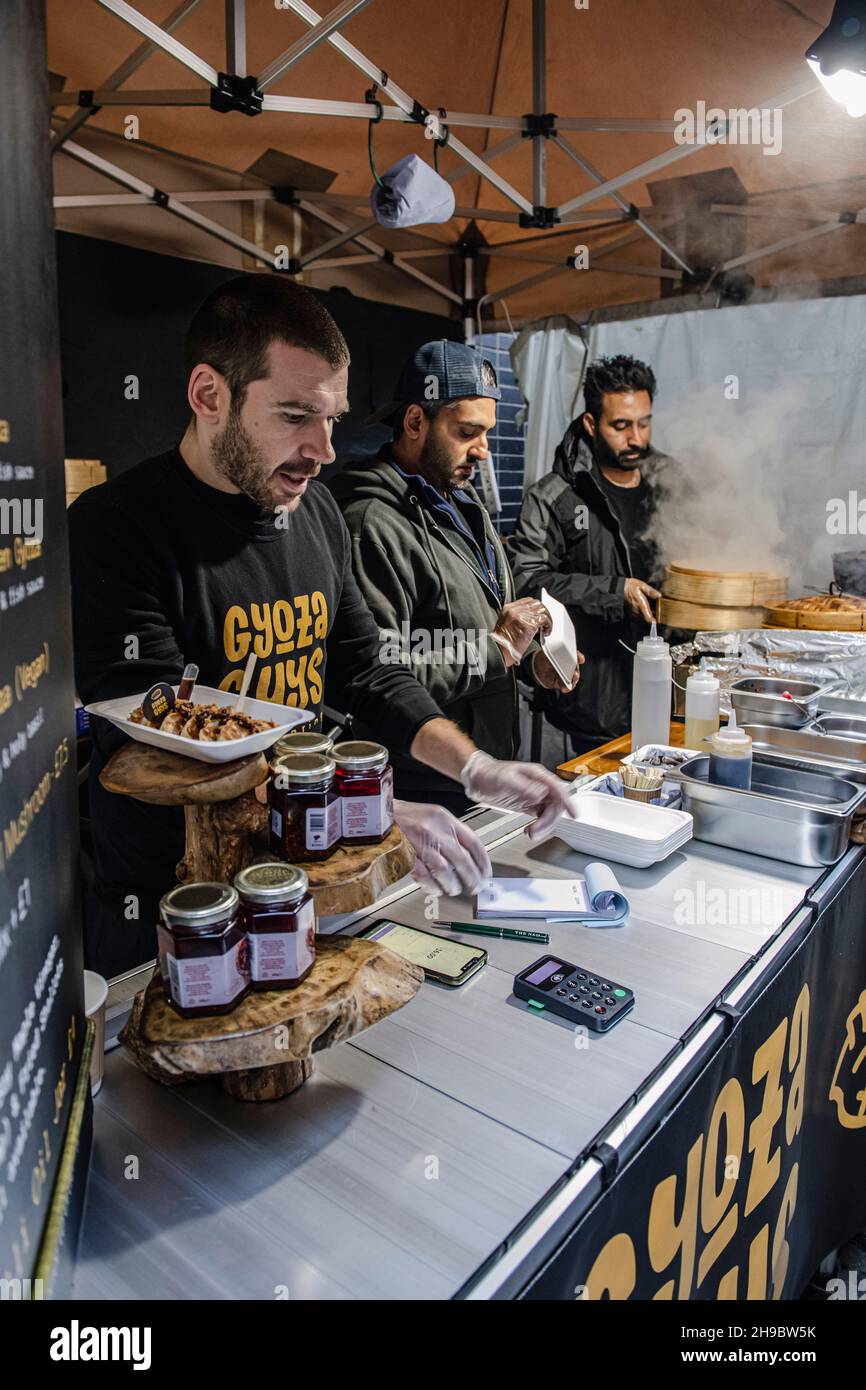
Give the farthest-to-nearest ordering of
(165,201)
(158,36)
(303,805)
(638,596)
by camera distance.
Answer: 1. (638,596)
2. (165,201)
3. (158,36)
4. (303,805)

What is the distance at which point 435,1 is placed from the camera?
313 cm

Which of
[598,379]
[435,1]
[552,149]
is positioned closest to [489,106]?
[552,149]

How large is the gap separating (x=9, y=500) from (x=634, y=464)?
4182 mm

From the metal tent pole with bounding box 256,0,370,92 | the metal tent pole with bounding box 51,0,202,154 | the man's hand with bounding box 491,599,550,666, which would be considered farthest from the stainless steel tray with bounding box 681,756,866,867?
the metal tent pole with bounding box 51,0,202,154

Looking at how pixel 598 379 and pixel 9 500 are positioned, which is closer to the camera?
pixel 9 500

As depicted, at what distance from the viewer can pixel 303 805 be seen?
963 mm

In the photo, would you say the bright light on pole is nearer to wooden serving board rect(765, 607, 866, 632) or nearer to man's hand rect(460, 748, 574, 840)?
wooden serving board rect(765, 607, 866, 632)

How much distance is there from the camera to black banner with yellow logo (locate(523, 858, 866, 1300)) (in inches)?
38.8

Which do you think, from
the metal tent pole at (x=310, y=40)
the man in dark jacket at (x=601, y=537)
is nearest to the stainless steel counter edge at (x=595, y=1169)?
the metal tent pole at (x=310, y=40)

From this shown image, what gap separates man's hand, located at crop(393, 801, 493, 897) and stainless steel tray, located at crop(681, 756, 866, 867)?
2.08 ft

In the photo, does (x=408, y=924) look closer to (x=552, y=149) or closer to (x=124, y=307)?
(x=124, y=307)

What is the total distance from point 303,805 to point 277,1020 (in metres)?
0.23

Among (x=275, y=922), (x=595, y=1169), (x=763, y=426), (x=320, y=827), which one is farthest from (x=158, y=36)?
(x=763, y=426)

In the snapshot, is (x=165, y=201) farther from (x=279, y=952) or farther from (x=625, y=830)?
(x=279, y=952)
